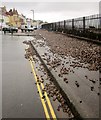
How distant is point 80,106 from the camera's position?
7.06 meters

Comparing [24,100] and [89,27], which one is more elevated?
[89,27]

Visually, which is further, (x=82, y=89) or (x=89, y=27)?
(x=89, y=27)

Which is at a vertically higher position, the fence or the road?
the fence

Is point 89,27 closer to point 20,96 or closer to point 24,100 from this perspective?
point 20,96

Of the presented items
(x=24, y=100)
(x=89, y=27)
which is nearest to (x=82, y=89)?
(x=24, y=100)

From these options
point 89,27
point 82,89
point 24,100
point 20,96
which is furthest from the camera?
point 89,27

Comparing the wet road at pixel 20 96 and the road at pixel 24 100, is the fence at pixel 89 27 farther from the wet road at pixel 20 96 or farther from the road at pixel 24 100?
the road at pixel 24 100

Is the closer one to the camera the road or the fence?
the road

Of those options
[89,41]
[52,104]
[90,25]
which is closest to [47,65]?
[52,104]

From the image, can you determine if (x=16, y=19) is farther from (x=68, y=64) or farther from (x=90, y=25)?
(x=68, y=64)

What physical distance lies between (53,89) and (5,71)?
4216 millimetres

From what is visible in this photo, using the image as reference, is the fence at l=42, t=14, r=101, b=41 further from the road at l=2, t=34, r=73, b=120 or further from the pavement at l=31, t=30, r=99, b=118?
the road at l=2, t=34, r=73, b=120

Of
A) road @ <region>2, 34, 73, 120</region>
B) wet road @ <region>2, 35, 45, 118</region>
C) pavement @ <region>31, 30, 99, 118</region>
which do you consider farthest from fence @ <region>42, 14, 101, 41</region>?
road @ <region>2, 34, 73, 120</region>

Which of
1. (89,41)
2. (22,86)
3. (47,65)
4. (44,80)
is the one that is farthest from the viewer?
(89,41)
